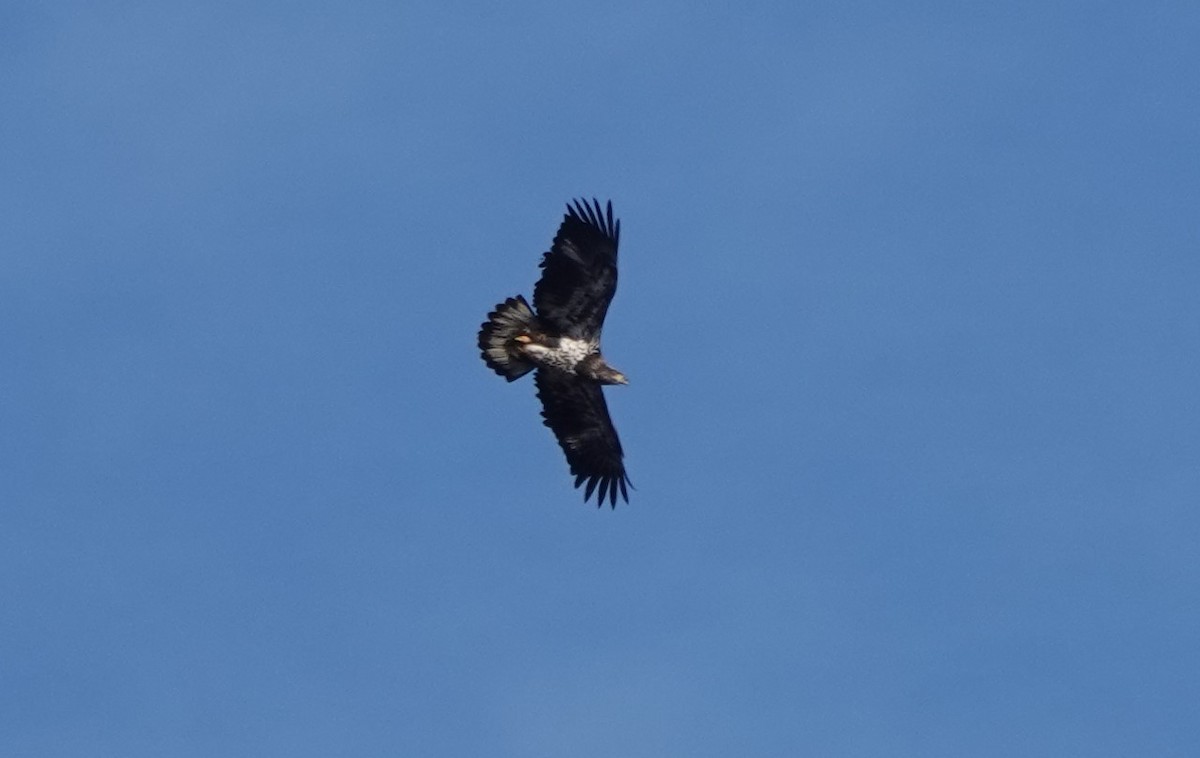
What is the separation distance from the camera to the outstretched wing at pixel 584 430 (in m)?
47.6

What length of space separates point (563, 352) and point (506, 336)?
822mm

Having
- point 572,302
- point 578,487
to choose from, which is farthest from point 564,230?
point 578,487

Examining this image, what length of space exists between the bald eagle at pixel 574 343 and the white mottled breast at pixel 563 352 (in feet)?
0.04

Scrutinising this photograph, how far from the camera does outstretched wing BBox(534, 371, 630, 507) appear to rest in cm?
4759

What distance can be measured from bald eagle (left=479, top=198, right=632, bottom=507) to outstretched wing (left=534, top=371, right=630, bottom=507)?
1 centimetres

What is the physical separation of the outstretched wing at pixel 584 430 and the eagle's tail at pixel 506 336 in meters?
0.49

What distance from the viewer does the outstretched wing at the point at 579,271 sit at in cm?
4594

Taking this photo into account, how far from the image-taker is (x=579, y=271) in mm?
46094

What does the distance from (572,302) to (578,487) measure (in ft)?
10.8

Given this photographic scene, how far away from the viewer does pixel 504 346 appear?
154 ft

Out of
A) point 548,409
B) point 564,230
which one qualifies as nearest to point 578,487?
Result: point 548,409

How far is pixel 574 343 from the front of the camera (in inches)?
1842

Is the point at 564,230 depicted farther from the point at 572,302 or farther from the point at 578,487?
the point at 578,487

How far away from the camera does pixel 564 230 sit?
45.9 meters
